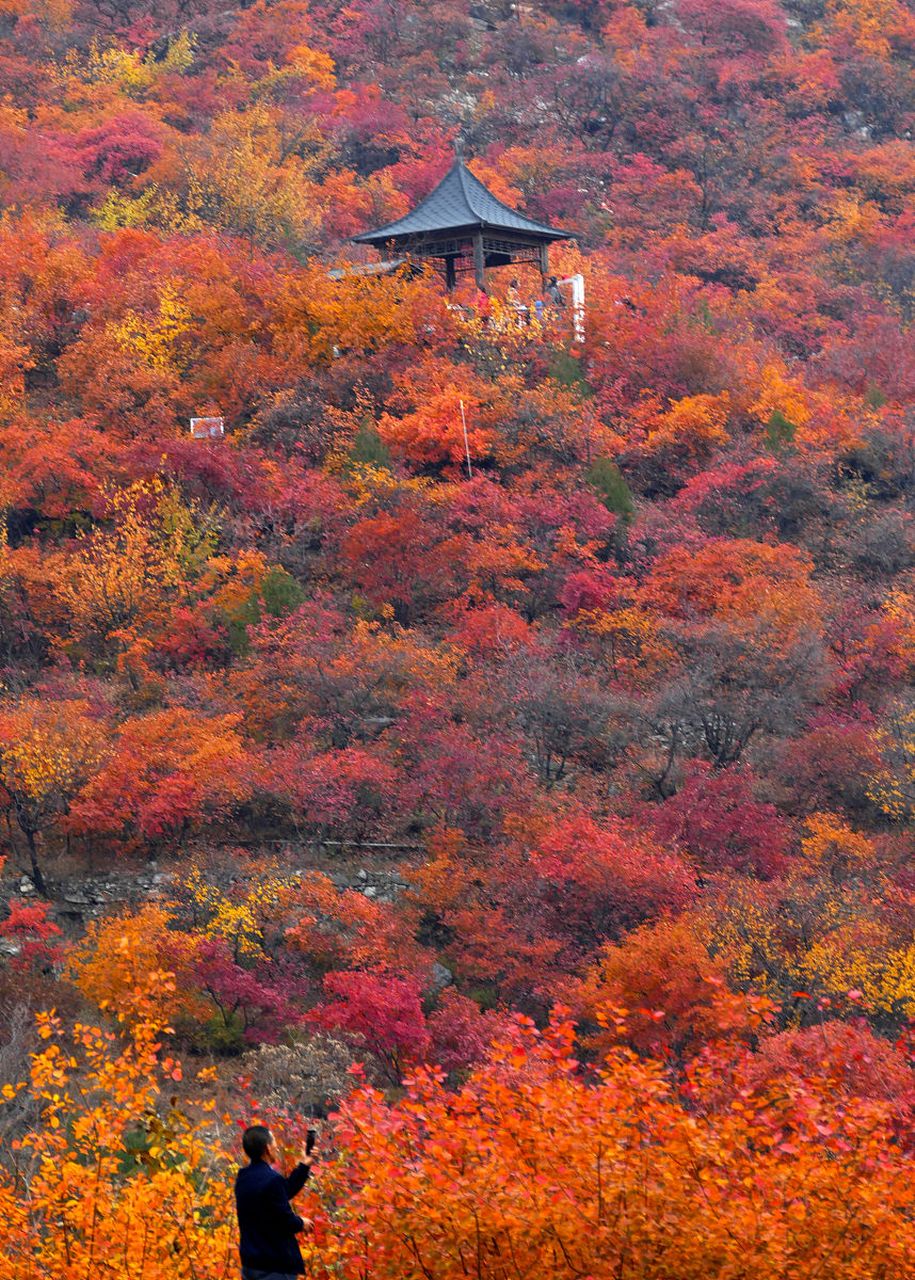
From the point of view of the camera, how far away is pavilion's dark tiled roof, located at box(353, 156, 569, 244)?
34.3 meters

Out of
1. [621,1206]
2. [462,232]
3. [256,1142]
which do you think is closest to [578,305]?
[462,232]

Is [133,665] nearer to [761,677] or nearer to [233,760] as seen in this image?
[233,760]

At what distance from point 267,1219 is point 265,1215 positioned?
0.03 meters

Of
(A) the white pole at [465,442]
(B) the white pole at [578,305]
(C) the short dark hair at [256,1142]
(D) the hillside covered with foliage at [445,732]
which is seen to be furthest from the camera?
(B) the white pole at [578,305]

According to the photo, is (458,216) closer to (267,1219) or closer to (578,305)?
(578,305)

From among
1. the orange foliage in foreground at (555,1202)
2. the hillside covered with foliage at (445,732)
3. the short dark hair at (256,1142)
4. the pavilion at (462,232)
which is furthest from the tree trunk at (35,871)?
the pavilion at (462,232)

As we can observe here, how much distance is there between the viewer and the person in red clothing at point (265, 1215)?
7.30m

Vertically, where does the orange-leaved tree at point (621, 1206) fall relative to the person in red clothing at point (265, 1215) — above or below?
below

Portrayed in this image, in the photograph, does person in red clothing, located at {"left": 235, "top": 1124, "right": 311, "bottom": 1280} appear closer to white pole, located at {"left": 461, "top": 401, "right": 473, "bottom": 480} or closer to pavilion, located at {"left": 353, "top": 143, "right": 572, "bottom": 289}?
white pole, located at {"left": 461, "top": 401, "right": 473, "bottom": 480}

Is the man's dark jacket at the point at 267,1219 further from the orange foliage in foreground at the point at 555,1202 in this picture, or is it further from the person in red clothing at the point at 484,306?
the person in red clothing at the point at 484,306

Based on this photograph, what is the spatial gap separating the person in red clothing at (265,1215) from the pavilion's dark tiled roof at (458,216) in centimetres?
2920

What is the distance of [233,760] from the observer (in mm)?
22312

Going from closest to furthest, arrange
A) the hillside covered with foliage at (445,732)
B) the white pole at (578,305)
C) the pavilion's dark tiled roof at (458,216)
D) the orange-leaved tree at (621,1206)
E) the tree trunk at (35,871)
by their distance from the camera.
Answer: the orange-leaved tree at (621,1206), the hillside covered with foliage at (445,732), the tree trunk at (35,871), the pavilion's dark tiled roof at (458,216), the white pole at (578,305)

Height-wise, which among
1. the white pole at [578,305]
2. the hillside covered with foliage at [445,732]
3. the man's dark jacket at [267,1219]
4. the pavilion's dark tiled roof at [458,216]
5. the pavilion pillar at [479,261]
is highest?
the pavilion's dark tiled roof at [458,216]
